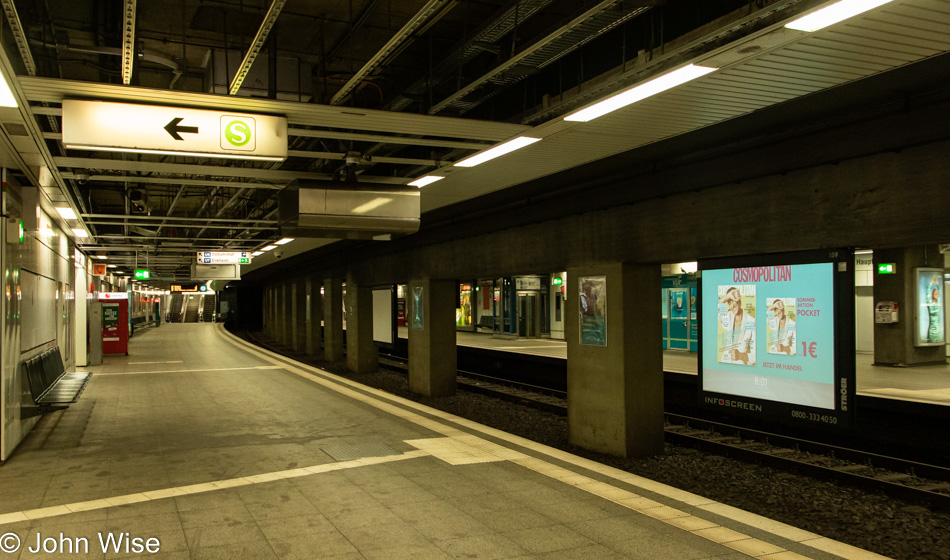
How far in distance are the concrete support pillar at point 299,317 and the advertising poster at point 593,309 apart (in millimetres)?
20129

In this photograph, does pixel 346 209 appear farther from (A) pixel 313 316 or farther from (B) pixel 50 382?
(A) pixel 313 316

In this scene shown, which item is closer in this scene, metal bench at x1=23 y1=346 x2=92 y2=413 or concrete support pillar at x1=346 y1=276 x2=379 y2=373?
metal bench at x1=23 y1=346 x2=92 y2=413

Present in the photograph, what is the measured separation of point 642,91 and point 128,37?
3.46 meters

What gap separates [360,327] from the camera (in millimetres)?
18406

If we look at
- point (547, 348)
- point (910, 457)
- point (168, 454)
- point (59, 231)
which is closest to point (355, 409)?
point (168, 454)

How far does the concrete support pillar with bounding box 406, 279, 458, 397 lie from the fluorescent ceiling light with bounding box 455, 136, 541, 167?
6473 mm

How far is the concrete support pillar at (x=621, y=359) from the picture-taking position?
25.6 ft

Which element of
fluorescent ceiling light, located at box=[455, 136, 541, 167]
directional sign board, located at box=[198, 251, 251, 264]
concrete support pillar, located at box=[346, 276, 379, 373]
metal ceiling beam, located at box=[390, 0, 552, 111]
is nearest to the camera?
metal ceiling beam, located at box=[390, 0, 552, 111]

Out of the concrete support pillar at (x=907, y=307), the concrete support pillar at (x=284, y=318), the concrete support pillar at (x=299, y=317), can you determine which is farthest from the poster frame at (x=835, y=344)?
the concrete support pillar at (x=284, y=318)

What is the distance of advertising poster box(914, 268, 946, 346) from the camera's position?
47.2ft

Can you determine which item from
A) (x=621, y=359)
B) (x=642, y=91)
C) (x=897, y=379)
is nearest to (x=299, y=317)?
(x=897, y=379)

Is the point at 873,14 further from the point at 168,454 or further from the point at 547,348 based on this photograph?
the point at 547,348

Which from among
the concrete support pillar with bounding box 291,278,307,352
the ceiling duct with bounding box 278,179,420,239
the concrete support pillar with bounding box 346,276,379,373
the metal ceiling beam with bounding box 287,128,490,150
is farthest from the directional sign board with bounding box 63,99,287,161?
the concrete support pillar with bounding box 291,278,307,352

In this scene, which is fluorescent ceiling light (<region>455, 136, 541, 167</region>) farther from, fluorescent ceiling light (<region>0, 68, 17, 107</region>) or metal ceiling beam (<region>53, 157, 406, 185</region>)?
fluorescent ceiling light (<region>0, 68, 17, 107</region>)
